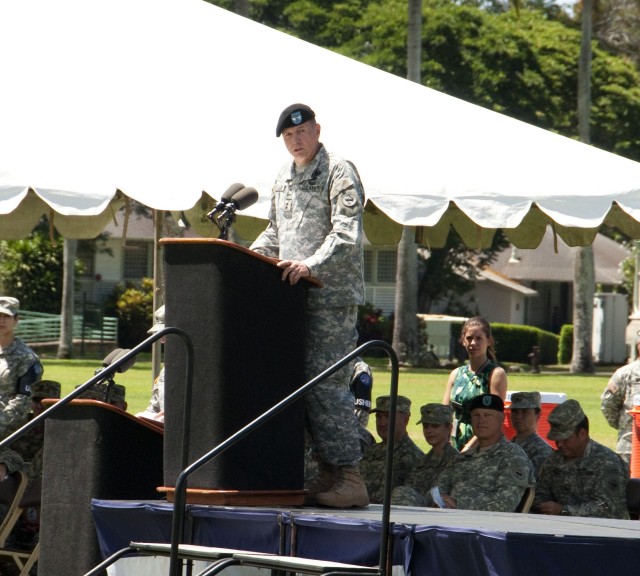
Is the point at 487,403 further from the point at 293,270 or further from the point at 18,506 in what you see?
the point at 18,506

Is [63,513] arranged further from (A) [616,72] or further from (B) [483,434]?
(A) [616,72]

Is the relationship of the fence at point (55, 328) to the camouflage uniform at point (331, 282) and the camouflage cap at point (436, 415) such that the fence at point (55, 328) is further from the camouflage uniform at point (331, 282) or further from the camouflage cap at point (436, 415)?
the camouflage uniform at point (331, 282)

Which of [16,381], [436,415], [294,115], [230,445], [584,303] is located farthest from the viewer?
[584,303]

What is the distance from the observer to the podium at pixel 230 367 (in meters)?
5.36

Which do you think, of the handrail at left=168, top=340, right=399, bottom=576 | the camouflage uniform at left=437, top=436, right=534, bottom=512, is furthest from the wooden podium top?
the camouflage uniform at left=437, top=436, right=534, bottom=512

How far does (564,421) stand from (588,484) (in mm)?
385

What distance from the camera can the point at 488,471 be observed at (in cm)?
754

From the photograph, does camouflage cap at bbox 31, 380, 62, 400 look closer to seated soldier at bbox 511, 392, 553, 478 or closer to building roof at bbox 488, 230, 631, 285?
seated soldier at bbox 511, 392, 553, 478

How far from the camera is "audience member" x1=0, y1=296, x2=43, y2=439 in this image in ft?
28.7

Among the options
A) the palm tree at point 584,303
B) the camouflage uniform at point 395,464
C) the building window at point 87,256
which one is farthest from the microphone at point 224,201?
the building window at point 87,256

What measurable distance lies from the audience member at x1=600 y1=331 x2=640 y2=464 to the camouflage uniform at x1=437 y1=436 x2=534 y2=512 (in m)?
2.95

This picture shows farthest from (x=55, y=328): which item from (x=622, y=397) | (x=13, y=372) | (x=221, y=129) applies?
(x=221, y=129)

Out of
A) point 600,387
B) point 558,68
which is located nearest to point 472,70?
point 558,68

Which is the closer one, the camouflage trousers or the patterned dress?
the camouflage trousers
